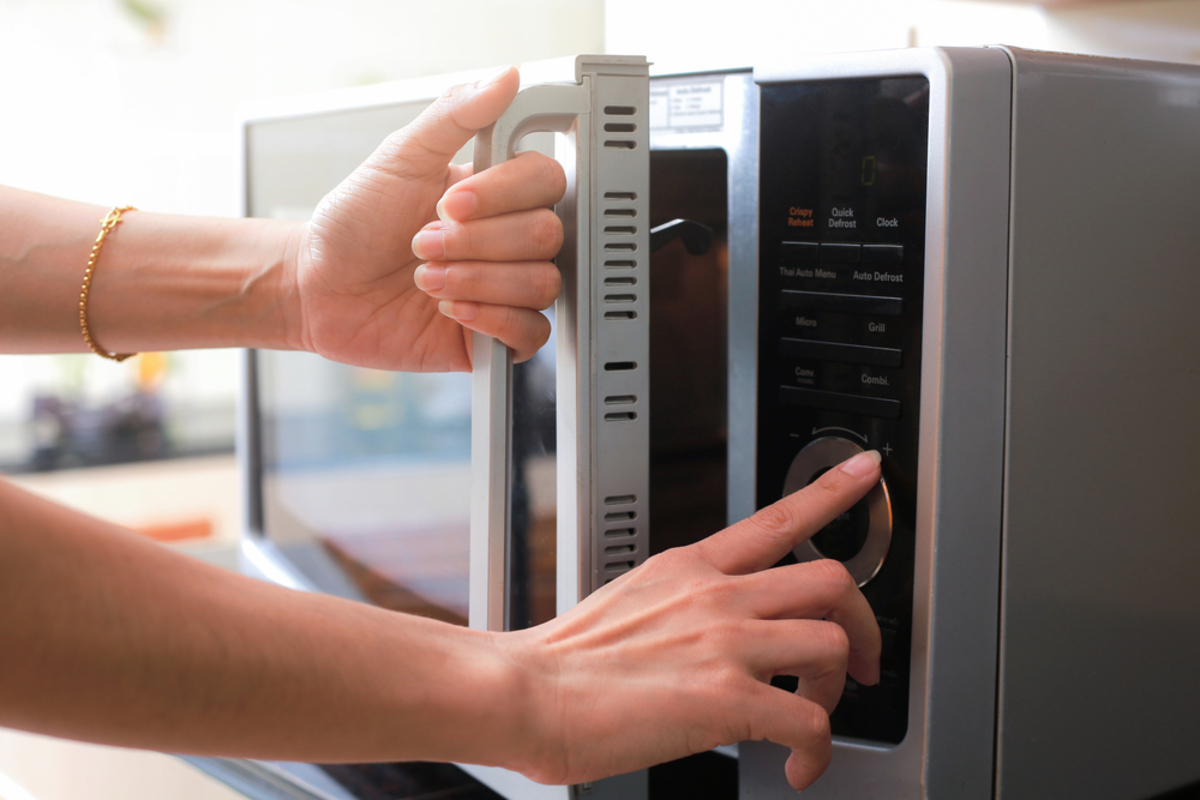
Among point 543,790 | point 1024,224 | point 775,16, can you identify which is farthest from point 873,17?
point 543,790

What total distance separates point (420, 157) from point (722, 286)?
201 millimetres

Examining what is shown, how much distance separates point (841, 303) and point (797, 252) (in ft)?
0.13

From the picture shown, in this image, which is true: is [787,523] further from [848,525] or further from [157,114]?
[157,114]

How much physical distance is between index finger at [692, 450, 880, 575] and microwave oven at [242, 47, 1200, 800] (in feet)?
0.04

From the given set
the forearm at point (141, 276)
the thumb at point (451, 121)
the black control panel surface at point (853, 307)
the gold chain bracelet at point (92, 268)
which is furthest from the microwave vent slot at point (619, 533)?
the gold chain bracelet at point (92, 268)

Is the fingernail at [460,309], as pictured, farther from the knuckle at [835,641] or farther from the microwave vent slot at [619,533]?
the knuckle at [835,641]

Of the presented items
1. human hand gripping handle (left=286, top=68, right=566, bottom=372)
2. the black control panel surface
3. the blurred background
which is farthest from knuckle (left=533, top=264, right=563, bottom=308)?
the blurred background

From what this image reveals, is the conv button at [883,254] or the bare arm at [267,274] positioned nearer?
the conv button at [883,254]

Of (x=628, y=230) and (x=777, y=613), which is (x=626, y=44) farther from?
(x=777, y=613)

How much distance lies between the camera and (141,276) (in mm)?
717

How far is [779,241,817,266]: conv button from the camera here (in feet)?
1.60

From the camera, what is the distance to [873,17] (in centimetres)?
78

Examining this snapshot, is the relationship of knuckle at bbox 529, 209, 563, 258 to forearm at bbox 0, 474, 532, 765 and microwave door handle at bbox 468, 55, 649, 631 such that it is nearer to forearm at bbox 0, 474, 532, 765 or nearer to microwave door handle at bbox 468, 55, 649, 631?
microwave door handle at bbox 468, 55, 649, 631

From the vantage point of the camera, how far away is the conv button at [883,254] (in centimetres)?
45
